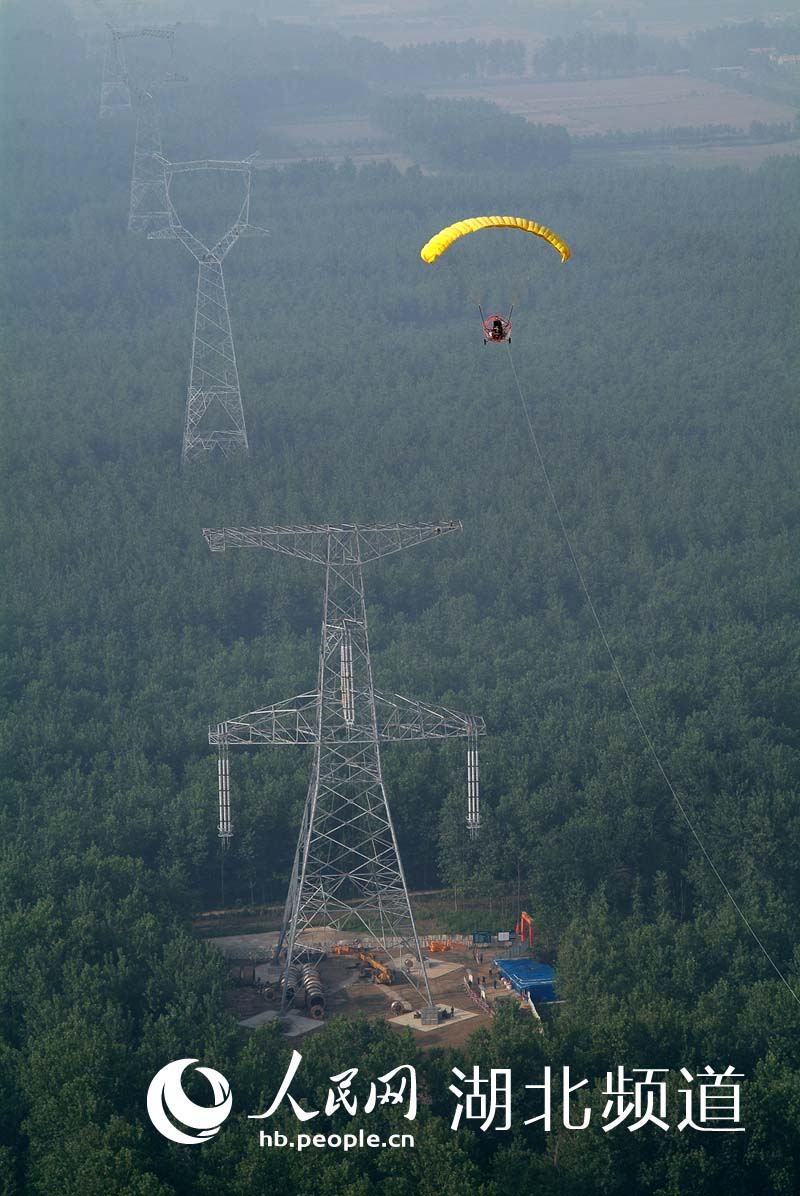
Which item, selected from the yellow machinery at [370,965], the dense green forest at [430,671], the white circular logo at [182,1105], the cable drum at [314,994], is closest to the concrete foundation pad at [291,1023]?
the cable drum at [314,994]

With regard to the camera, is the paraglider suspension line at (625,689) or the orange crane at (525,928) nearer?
the paraglider suspension line at (625,689)

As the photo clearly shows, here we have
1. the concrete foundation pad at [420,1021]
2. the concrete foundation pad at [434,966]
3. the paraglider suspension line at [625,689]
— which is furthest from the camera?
the concrete foundation pad at [434,966]

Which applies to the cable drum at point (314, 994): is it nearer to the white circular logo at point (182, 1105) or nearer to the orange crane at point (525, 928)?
the white circular logo at point (182, 1105)

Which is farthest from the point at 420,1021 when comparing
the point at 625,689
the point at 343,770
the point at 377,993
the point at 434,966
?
the point at 625,689

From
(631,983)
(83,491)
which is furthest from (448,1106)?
(83,491)

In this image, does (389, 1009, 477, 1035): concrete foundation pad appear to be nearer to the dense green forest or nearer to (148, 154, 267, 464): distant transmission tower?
the dense green forest
